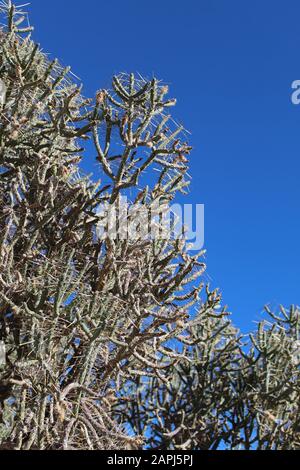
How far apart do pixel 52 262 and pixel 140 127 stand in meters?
1.32

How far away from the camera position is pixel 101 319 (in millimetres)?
4586

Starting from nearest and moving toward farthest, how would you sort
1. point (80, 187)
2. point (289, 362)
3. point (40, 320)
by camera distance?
1. point (40, 320)
2. point (80, 187)
3. point (289, 362)

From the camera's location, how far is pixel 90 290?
5.05 meters

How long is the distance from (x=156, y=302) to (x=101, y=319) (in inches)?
22.8

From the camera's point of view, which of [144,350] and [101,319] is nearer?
[101,319]

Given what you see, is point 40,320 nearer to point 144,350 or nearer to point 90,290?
point 90,290

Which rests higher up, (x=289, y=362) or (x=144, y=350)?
(x=289, y=362)

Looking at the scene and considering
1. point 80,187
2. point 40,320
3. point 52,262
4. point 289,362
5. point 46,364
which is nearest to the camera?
point 46,364

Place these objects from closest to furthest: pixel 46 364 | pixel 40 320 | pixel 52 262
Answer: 1. pixel 46 364
2. pixel 40 320
3. pixel 52 262
